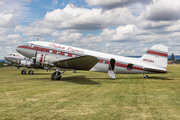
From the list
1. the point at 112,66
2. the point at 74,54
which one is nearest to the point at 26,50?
the point at 74,54

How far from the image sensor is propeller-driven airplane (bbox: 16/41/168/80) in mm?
14516

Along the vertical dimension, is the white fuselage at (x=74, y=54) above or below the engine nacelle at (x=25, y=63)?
above

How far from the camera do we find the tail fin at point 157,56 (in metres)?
17.0

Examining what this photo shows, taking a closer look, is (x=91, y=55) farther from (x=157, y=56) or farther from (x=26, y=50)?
(x=157, y=56)

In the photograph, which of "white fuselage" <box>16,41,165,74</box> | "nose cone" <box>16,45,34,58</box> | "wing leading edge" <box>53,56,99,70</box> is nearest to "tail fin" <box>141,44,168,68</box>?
"white fuselage" <box>16,41,165,74</box>

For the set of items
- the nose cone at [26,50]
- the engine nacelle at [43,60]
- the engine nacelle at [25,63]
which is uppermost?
the nose cone at [26,50]

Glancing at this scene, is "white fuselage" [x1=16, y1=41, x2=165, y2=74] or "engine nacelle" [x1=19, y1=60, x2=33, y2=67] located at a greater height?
"white fuselage" [x1=16, y1=41, x2=165, y2=74]

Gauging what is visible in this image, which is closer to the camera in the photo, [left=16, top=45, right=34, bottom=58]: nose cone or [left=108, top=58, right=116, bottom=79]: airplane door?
[left=16, top=45, right=34, bottom=58]: nose cone

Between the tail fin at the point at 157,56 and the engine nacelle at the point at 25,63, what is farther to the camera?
the engine nacelle at the point at 25,63

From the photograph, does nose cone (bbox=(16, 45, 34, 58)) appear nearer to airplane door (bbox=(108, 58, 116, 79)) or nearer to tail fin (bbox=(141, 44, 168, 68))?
airplane door (bbox=(108, 58, 116, 79))

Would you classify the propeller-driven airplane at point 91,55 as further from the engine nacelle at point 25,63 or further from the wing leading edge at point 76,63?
the engine nacelle at point 25,63

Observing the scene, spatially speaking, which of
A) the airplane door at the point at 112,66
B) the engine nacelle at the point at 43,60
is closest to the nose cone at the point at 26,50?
the engine nacelle at the point at 43,60

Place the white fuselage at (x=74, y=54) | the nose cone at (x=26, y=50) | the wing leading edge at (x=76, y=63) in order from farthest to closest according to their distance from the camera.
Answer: the nose cone at (x=26, y=50) < the white fuselage at (x=74, y=54) < the wing leading edge at (x=76, y=63)

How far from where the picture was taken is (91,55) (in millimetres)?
15766
